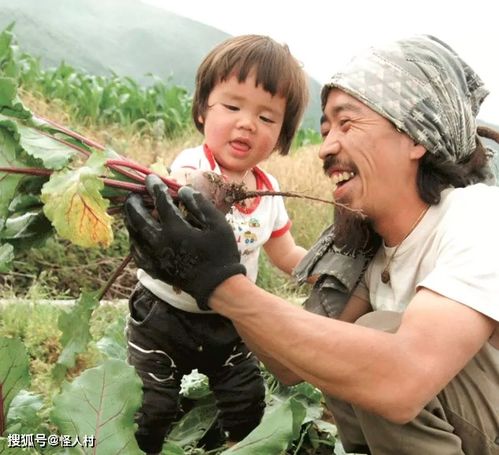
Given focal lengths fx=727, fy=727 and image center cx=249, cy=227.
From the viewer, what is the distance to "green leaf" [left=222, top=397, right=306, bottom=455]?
1.70 metres

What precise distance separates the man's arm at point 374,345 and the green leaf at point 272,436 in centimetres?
11

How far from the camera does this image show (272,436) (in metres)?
1.72

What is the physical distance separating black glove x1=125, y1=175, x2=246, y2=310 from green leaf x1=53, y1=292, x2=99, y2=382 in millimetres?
270

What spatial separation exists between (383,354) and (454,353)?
0.16 m

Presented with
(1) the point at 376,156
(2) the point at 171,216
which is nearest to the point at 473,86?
(1) the point at 376,156

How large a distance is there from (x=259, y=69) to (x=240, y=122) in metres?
0.19

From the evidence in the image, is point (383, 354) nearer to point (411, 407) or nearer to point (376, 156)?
point (411, 407)

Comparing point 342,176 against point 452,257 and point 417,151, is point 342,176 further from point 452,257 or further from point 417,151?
point 452,257

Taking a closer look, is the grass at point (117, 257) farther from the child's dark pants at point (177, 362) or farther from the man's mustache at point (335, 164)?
the man's mustache at point (335, 164)

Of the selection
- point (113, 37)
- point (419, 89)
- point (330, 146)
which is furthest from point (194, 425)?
point (113, 37)

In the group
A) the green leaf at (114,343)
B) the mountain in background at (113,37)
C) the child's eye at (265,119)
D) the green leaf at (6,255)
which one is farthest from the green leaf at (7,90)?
the mountain in background at (113,37)

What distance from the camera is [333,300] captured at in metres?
2.24

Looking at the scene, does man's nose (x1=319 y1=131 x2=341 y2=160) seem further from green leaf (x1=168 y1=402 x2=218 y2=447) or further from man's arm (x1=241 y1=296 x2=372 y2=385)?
green leaf (x1=168 y1=402 x2=218 y2=447)

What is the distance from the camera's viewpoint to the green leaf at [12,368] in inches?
71.2
